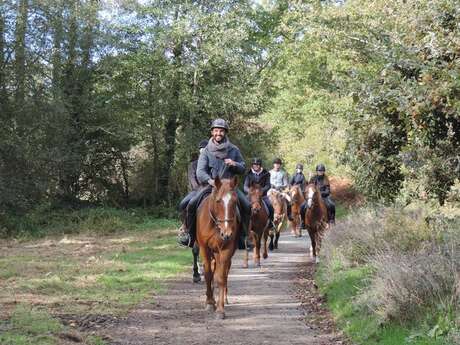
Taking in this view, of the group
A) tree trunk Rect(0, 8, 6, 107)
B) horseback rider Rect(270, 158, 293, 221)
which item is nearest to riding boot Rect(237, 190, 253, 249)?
horseback rider Rect(270, 158, 293, 221)

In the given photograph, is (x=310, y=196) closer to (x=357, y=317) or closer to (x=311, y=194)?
(x=311, y=194)

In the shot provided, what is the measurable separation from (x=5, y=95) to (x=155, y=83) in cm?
886

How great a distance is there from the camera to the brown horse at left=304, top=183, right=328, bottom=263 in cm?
1577

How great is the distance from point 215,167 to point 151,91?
21436 mm

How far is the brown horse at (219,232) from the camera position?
9.16 metres

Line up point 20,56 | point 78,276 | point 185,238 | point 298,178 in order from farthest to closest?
point 20,56
point 298,178
point 78,276
point 185,238

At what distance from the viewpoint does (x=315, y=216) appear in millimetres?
15836

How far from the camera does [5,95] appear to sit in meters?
23.5

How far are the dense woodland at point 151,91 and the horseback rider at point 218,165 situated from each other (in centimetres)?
865

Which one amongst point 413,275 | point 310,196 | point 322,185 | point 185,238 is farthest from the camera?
point 322,185

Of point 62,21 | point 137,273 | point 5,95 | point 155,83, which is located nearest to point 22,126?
point 5,95

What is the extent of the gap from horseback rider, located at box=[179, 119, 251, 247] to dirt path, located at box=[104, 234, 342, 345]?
5.16 ft

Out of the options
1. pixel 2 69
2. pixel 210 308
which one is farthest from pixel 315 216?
pixel 2 69

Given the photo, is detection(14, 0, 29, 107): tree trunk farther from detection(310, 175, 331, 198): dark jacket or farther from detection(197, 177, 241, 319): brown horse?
detection(197, 177, 241, 319): brown horse
